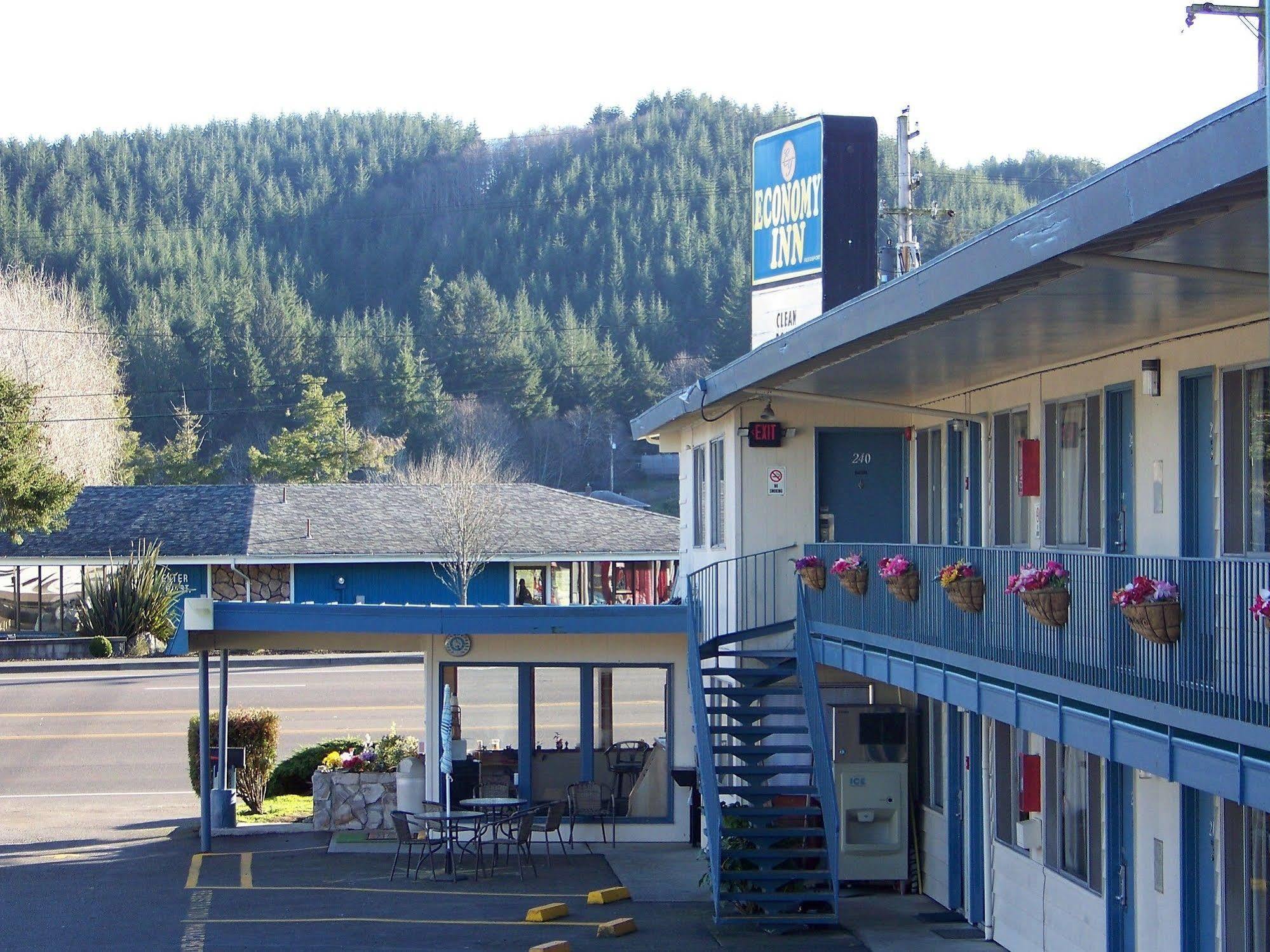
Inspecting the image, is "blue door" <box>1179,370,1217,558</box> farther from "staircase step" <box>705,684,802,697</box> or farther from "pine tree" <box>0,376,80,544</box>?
"pine tree" <box>0,376,80,544</box>

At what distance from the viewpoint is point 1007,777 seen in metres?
15.2

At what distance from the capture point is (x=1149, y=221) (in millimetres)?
7605

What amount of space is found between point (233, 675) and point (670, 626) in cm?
2541

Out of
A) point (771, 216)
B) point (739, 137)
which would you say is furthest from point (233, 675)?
point (739, 137)

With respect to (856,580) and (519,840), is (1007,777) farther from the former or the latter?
(519,840)

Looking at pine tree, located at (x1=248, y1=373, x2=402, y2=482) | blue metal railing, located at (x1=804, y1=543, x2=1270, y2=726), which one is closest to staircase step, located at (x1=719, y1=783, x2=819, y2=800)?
blue metal railing, located at (x1=804, y1=543, x2=1270, y2=726)

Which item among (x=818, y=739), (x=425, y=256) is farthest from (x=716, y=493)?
(x=425, y=256)

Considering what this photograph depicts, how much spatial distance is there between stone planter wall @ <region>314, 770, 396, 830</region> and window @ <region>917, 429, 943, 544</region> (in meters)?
8.34

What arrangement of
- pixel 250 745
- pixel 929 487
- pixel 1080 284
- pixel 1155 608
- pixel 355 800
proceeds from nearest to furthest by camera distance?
pixel 1155 608 < pixel 1080 284 < pixel 929 487 < pixel 355 800 < pixel 250 745

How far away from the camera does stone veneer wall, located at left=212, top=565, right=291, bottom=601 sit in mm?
50281

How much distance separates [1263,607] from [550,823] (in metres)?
12.9

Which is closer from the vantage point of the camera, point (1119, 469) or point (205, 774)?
point (1119, 469)

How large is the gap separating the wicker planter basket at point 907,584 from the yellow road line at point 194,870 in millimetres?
9475

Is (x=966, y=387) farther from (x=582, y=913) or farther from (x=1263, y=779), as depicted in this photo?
(x=1263, y=779)
